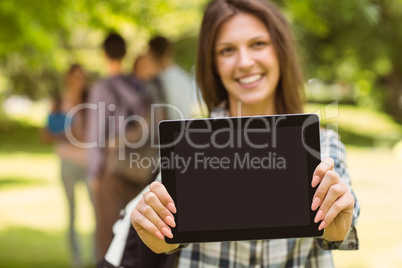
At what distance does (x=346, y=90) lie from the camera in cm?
4506

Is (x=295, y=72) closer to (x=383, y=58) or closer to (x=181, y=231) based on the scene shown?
(x=181, y=231)

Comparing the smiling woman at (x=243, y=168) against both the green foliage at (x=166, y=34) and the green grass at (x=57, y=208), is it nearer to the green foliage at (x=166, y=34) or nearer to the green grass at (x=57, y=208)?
the green grass at (x=57, y=208)

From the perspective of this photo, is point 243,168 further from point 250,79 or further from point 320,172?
point 250,79

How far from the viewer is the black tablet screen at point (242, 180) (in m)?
1.62

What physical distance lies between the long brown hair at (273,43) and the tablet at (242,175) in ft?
1.88

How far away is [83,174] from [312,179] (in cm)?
469

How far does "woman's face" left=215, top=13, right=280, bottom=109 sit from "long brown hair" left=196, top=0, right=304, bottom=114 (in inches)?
1.0

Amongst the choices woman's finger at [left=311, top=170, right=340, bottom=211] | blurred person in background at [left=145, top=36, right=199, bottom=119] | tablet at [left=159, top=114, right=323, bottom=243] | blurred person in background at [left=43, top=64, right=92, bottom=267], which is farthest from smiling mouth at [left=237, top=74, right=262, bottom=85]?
blurred person in background at [left=43, top=64, right=92, bottom=267]

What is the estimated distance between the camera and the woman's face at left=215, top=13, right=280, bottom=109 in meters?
2.06

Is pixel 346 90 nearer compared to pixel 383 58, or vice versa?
pixel 383 58

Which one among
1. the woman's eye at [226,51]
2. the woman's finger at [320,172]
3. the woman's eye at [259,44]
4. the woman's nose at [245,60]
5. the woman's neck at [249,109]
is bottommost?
the woman's finger at [320,172]

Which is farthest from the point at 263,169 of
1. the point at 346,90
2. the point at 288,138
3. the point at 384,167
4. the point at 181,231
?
the point at 346,90

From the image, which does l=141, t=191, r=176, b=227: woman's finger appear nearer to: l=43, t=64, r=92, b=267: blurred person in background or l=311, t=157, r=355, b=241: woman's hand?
l=311, t=157, r=355, b=241: woman's hand

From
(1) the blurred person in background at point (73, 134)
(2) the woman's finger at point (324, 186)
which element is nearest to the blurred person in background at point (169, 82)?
(1) the blurred person in background at point (73, 134)
